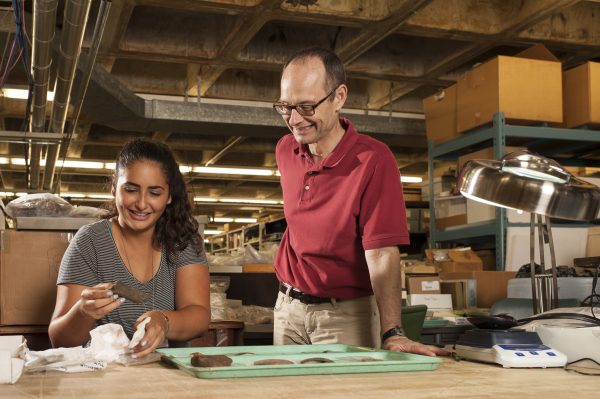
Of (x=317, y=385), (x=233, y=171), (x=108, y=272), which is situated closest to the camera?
(x=317, y=385)

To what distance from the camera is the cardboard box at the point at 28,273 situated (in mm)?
2504

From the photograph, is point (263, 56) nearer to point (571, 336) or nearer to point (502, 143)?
point (502, 143)

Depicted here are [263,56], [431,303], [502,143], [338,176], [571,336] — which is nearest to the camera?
[571,336]

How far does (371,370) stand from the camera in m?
1.18

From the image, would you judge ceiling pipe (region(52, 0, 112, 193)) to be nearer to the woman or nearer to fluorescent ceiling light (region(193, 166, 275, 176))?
the woman

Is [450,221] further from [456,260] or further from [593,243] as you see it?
[593,243]

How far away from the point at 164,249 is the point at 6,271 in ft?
2.77

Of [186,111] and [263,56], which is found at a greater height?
[263,56]

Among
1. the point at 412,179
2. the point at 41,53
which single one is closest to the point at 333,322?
the point at 41,53

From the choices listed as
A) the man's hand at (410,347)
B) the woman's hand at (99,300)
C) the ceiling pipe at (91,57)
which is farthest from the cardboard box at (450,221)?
the woman's hand at (99,300)

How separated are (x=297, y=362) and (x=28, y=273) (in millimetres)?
1609

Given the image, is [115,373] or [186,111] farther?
[186,111]

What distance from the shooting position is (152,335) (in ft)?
4.83

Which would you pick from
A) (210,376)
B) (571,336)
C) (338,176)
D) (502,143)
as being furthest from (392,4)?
(210,376)
